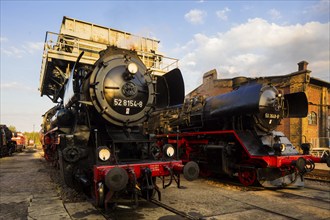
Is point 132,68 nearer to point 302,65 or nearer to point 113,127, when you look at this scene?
point 113,127

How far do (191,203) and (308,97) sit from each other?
17.9 meters

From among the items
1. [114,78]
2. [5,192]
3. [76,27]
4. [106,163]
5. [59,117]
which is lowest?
[5,192]

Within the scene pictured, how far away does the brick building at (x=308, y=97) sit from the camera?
19.2 metres

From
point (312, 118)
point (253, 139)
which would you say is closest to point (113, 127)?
point (253, 139)

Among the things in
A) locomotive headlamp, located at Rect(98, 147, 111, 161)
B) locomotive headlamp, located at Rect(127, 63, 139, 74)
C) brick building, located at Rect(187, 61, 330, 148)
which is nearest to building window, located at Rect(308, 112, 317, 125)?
brick building, located at Rect(187, 61, 330, 148)

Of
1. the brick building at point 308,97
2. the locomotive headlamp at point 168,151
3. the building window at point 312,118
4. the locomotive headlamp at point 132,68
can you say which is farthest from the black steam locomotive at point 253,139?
the building window at point 312,118

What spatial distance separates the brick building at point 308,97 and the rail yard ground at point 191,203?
12.4 meters

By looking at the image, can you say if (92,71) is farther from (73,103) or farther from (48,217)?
(48,217)

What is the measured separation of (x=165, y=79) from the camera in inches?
277

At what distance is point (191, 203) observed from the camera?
5977 millimetres

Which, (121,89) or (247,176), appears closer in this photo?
(121,89)

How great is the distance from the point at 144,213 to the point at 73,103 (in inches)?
114

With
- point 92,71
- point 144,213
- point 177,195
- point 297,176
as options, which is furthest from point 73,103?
point 297,176

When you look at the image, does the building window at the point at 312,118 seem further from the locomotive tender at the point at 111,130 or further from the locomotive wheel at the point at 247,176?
the locomotive tender at the point at 111,130
